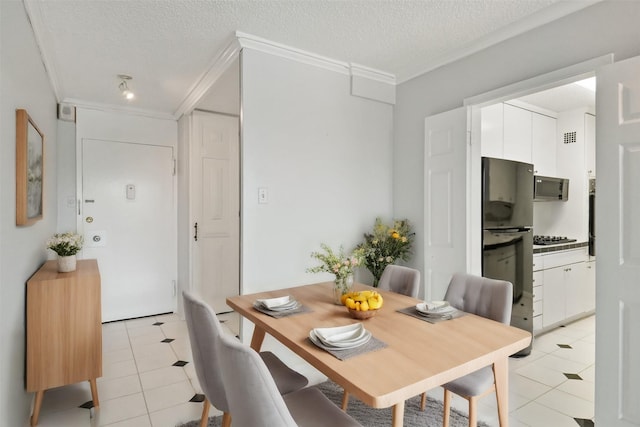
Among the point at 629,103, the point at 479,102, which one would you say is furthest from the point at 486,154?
the point at 629,103

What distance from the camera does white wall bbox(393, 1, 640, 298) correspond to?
202cm

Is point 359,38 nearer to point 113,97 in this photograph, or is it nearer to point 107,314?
point 113,97

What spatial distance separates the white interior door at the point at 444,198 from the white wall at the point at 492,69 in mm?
122

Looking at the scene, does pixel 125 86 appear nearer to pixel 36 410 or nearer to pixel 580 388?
pixel 36 410

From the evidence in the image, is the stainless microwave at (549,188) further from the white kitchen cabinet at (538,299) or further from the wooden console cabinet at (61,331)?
the wooden console cabinet at (61,331)

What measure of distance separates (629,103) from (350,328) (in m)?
1.89

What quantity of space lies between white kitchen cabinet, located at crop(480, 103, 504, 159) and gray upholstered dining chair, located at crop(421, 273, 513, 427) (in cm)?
173

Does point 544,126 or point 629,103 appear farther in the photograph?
point 544,126

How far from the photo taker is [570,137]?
13.4 ft

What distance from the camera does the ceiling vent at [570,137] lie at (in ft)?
13.4

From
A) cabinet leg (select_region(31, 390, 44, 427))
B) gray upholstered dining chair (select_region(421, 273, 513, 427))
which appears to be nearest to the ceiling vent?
gray upholstered dining chair (select_region(421, 273, 513, 427))

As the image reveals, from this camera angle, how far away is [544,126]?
4.00 meters

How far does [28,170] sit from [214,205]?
2.28 meters

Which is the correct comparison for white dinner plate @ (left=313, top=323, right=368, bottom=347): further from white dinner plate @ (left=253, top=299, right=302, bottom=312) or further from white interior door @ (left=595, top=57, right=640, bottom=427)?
white interior door @ (left=595, top=57, right=640, bottom=427)
